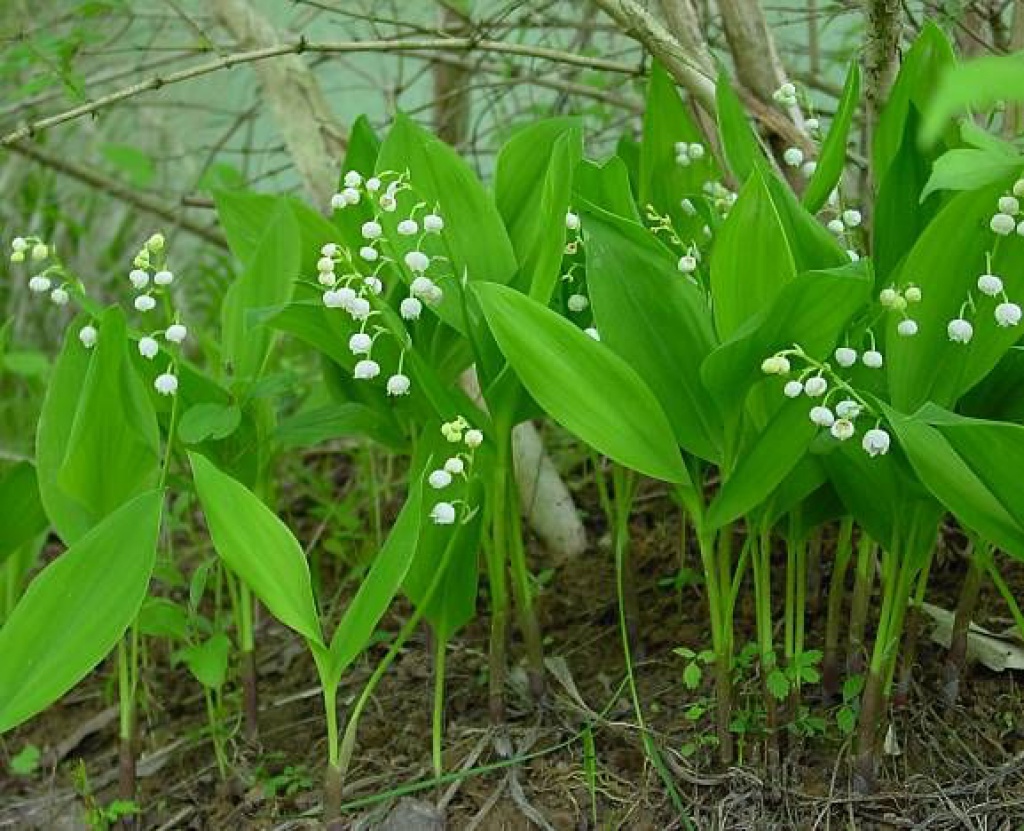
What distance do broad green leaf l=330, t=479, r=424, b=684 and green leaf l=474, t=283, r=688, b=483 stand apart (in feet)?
0.48

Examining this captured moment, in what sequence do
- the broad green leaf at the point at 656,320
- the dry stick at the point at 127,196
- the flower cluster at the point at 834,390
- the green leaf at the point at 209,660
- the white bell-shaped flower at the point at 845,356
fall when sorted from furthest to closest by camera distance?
the dry stick at the point at 127,196
the green leaf at the point at 209,660
the broad green leaf at the point at 656,320
the white bell-shaped flower at the point at 845,356
the flower cluster at the point at 834,390

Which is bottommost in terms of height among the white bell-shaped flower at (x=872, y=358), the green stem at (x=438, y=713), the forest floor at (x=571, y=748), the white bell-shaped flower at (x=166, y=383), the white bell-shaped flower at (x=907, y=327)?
the forest floor at (x=571, y=748)

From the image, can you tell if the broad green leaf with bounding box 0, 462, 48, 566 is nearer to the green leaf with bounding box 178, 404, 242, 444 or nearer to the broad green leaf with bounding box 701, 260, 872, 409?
the green leaf with bounding box 178, 404, 242, 444

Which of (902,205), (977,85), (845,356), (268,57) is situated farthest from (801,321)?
(268,57)

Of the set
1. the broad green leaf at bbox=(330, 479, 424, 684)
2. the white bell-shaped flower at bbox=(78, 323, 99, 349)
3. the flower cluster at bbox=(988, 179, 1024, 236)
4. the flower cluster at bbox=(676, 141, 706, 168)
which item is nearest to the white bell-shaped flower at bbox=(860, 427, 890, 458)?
the flower cluster at bbox=(988, 179, 1024, 236)

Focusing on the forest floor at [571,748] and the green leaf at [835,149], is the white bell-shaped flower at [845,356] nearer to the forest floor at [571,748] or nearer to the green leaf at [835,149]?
the green leaf at [835,149]

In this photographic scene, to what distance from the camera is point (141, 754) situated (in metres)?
1.78

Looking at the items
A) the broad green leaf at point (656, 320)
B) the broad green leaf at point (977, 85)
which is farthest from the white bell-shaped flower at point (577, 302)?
the broad green leaf at point (977, 85)

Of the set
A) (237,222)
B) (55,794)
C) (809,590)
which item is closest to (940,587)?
(809,590)

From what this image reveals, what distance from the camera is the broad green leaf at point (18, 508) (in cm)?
159

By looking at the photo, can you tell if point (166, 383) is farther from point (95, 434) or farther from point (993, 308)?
point (993, 308)

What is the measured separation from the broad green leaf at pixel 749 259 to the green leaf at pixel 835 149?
19 cm

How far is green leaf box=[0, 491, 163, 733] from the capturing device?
48.9 inches

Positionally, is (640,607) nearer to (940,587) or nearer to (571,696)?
(571,696)
